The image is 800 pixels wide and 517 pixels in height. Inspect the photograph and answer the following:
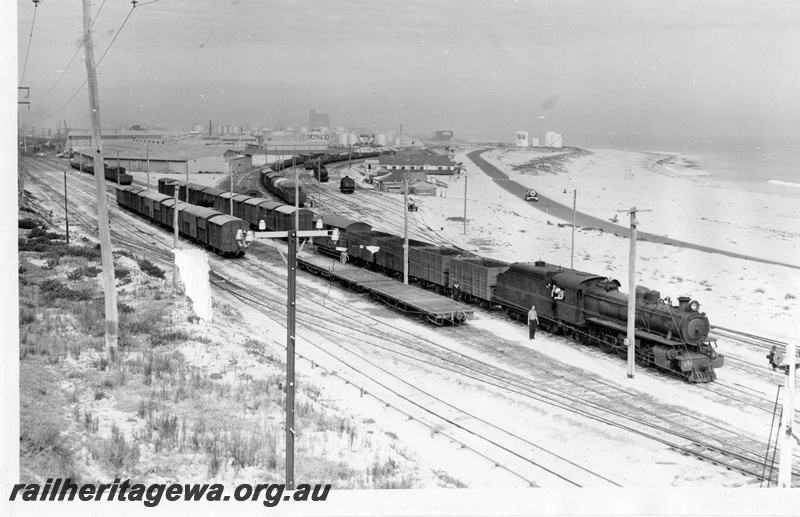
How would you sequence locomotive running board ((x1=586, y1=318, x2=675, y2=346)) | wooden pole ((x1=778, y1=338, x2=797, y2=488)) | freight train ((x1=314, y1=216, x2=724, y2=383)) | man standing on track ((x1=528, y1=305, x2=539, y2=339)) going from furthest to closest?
man standing on track ((x1=528, y1=305, x2=539, y2=339)) < locomotive running board ((x1=586, y1=318, x2=675, y2=346)) < freight train ((x1=314, y1=216, x2=724, y2=383)) < wooden pole ((x1=778, y1=338, x2=797, y2=488))

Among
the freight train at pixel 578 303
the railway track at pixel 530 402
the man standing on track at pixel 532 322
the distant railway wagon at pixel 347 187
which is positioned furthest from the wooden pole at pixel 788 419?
the distant railway wagon at pixel 347 187

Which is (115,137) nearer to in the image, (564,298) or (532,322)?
(532,322)

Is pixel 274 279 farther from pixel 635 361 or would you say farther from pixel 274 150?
pixel 274 150

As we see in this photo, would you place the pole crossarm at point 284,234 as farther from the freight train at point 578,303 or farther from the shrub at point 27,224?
the shrub at point 27,224

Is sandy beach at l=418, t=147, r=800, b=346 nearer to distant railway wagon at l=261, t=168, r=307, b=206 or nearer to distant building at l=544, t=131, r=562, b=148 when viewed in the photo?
distant railway wagon at l=261, t=168, r=307, b=206

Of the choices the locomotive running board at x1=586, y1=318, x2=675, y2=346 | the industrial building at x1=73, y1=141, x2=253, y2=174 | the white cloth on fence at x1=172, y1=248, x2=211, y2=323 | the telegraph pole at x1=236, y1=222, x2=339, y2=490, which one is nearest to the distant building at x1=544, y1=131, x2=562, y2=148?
the industrial building at x1=73, y1=141, x2=253, y2=174

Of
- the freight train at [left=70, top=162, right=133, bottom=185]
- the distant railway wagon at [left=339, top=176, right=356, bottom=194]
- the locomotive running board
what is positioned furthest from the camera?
the distant railway wagon at [left=339, top=176, right=356, bottom=194]
